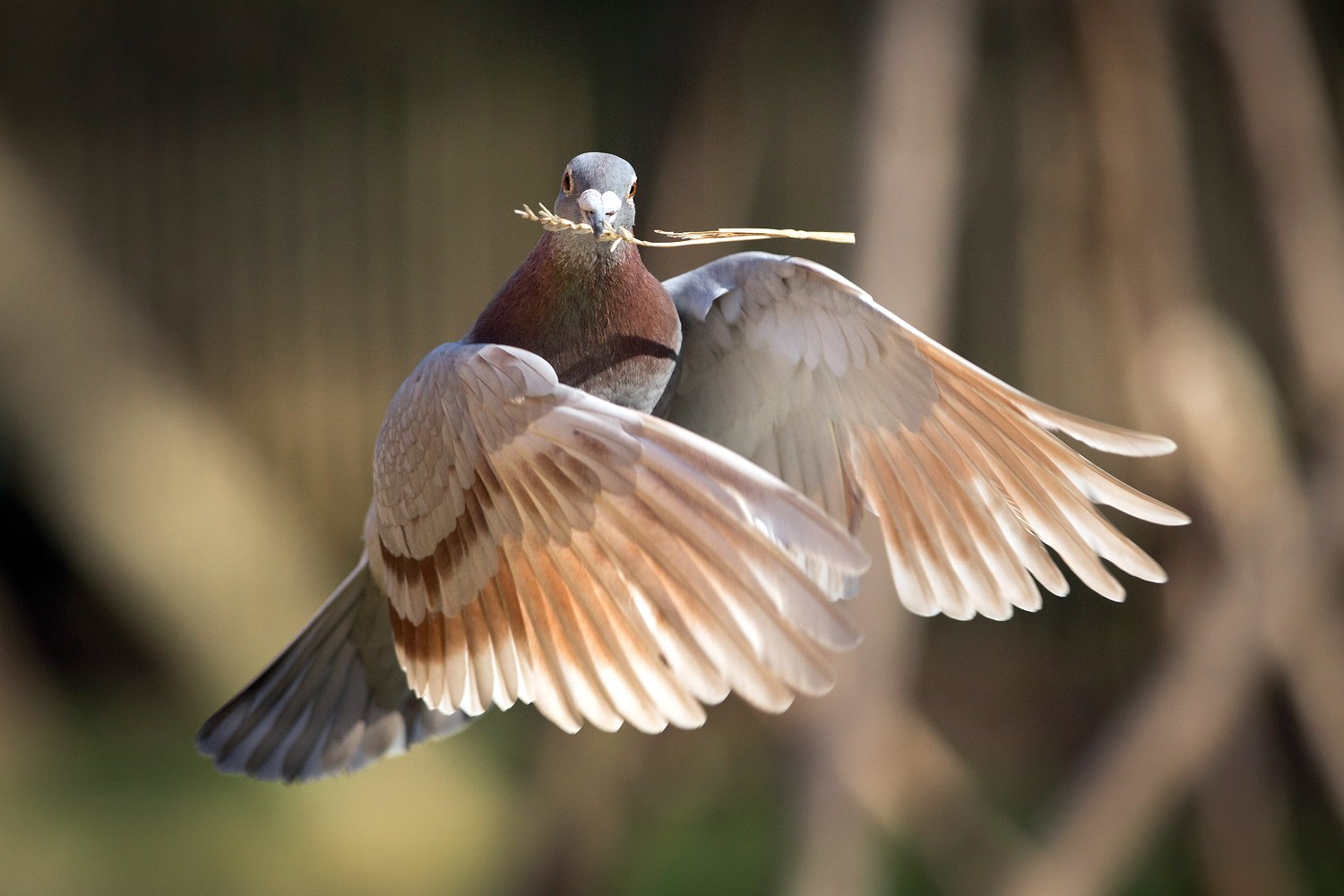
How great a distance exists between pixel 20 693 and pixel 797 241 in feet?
9.71

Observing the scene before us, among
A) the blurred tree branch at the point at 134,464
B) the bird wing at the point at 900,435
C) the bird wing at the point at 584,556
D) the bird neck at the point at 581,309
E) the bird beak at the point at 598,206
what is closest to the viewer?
the bird wing at the point at 584,556

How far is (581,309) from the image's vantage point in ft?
4.24

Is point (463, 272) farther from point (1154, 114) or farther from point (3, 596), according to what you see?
point (1154, 114)

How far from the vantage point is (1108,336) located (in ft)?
11.8

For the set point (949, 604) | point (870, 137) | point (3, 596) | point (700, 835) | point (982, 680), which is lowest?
point (700, 835)

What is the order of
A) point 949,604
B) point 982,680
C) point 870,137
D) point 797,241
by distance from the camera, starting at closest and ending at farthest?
point 949,604 → point 870,137 → point 797,241 → point 982,680

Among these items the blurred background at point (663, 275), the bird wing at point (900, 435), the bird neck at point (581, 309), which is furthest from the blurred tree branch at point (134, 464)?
the bird neck at point (581, 309)

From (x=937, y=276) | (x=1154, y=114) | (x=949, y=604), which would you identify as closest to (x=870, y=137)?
(x=937, y=276)

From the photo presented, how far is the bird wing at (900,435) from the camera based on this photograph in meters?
1.42

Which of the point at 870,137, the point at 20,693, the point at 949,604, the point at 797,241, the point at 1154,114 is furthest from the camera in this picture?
the point at 20,693

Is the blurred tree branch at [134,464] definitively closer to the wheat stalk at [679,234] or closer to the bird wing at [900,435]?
the bird wing at [900,435]

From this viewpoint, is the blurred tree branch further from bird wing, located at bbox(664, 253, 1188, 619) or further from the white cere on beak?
the white cere on beak

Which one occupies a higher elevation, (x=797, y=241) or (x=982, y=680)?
(x=797, y=241)

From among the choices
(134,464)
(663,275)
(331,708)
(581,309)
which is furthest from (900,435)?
(134,464)
